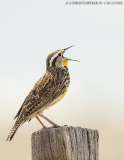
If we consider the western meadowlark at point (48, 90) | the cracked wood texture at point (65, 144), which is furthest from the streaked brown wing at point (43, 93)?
the cracked wood texture at point (65, 144)

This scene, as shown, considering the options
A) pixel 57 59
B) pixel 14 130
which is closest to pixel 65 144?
pixel 14 130

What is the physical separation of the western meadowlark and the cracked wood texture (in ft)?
2.28

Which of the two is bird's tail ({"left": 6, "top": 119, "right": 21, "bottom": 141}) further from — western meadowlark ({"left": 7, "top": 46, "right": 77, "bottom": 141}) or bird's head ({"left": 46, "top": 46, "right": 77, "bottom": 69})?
bird's head ({"left": 46, "top": 46, "right": 77, "bottom": 69})

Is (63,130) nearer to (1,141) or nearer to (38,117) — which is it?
(38,117)

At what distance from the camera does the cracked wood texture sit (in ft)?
12.6

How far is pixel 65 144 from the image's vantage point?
12.6 ft

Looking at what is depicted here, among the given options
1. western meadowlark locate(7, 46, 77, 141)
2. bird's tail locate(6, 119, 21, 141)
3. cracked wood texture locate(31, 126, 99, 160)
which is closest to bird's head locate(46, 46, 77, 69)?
western meadowlark locate(7, 46, 77, 141)

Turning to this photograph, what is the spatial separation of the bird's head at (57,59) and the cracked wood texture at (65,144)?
1746mm

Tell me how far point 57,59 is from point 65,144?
1.92 meters

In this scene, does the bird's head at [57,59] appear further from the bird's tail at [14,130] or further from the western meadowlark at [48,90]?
the bird's tail at [14,130]

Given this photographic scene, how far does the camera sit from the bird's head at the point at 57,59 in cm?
565

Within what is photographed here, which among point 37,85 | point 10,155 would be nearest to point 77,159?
point 37,85

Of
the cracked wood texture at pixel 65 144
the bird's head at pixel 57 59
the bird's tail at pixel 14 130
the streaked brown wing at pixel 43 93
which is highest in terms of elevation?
the bird's head at pixel 57 59

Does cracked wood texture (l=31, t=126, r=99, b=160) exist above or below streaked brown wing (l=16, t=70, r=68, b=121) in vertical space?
below
